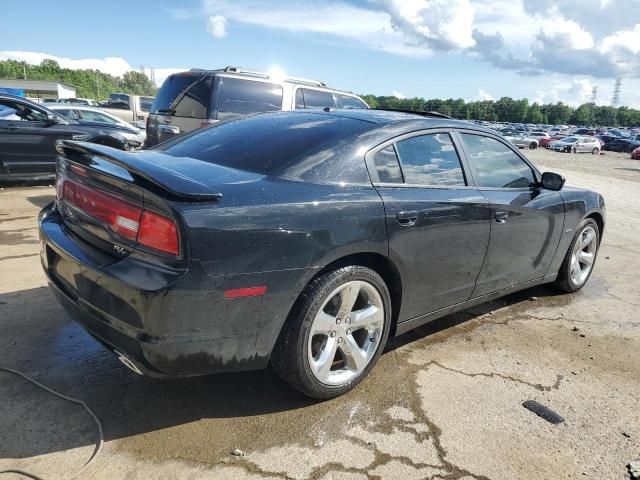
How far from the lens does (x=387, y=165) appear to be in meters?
2.98

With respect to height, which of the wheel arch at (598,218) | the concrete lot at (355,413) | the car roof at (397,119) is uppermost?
the car roof at (397,119)

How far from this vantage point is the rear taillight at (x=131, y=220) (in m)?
2.16

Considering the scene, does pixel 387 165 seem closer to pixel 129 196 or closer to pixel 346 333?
pixel 346 333

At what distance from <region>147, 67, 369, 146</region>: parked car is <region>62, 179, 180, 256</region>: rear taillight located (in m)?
4.49

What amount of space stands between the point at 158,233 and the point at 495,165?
263 cm

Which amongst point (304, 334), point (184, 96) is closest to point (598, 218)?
point (304, 334)

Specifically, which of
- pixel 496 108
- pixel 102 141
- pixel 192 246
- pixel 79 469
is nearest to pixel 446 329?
pixel 192 246

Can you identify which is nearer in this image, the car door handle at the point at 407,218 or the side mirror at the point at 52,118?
the car door handle at the point at 407,218

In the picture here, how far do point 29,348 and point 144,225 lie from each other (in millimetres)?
1541

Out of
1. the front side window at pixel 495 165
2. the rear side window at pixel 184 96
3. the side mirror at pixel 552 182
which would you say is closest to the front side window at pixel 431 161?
the front side window at pixel 495 165

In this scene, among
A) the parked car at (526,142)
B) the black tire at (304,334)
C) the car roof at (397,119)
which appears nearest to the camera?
the black tire at (304,334)

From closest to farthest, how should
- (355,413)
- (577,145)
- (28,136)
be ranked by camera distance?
(355,413), (28,136), (577,145)

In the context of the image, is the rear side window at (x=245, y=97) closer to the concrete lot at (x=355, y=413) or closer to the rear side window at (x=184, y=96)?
the rear side window at (x=184, y=96)

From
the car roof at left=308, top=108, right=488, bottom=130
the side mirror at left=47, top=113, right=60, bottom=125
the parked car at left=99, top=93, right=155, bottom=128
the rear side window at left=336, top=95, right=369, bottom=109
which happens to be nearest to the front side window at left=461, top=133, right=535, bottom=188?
the car roof at left=308, top=108, right=488, bottom=130
